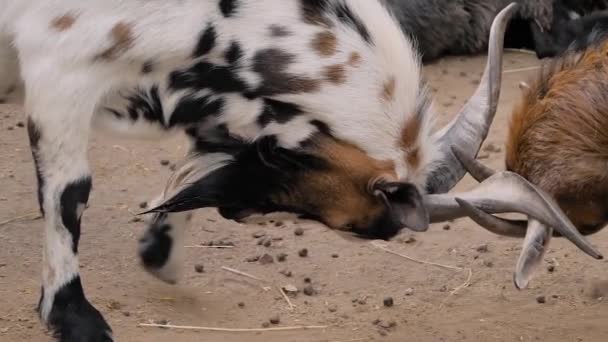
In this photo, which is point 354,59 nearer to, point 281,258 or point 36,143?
point 36,143

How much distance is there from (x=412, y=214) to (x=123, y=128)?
1157 millimetres

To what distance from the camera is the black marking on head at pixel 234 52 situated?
4.76 meters

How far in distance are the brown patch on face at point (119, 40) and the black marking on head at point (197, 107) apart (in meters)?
0.31

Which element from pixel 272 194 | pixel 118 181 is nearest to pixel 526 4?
pixel 118 181

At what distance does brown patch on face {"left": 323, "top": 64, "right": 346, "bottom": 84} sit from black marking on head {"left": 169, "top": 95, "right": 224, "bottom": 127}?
0.41m

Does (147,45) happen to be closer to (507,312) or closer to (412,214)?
(412,214)

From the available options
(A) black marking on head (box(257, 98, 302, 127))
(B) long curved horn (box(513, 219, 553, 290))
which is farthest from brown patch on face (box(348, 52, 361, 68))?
(B) long curved horn (box(513, 219, 553, 290))

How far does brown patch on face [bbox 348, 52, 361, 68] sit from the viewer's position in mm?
4746

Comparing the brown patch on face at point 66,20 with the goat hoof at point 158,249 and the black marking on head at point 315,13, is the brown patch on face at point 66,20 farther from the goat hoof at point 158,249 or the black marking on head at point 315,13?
the goat hoof at point 158,249

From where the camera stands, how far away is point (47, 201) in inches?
189

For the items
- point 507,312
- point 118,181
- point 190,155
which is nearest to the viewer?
point 190,155

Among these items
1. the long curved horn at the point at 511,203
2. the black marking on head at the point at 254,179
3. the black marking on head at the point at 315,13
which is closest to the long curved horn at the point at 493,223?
the long curved horn at the point at 511,203

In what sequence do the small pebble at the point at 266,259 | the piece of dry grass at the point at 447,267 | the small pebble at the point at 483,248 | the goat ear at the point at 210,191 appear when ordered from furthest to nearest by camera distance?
the small pebble at the point at 483,248
the small pebble at the point at 266,259
the piece of dry grass at the point at 447,267
the goat ear at the point at 210,191

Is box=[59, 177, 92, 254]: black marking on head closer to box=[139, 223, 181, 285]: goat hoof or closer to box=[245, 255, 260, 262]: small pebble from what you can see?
box=[139, 223, 181, 285]: goat hoof
